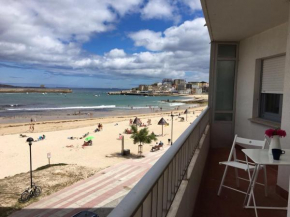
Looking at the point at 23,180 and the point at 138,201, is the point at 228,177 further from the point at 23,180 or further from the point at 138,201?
the point at 23,180

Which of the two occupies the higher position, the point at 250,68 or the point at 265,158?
the point at 250,68

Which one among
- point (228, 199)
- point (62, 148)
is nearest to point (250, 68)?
point (228, 199)

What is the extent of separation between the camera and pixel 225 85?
622 cm

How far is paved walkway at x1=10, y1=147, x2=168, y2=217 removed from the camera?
854cm

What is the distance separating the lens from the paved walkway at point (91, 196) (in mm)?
8539

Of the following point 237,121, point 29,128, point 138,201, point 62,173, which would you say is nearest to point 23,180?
point 62,173

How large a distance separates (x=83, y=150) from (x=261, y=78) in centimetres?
1627

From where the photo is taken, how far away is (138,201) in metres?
0.87

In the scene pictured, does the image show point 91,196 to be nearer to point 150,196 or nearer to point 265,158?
point 265,158

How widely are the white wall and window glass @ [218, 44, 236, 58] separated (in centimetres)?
20

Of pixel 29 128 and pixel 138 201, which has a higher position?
pixel 138 201

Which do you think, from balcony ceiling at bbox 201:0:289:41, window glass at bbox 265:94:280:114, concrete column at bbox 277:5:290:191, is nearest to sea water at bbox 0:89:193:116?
balcony ceiling at bbox 201:0:289:41

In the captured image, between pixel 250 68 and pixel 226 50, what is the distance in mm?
926

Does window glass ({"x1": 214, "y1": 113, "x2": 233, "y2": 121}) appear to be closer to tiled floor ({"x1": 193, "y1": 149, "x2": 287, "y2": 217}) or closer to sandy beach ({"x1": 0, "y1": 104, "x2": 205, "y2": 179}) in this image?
tiled floor ({"x1": 193, "y1": 149, "x2": 287, "y2": 217})
